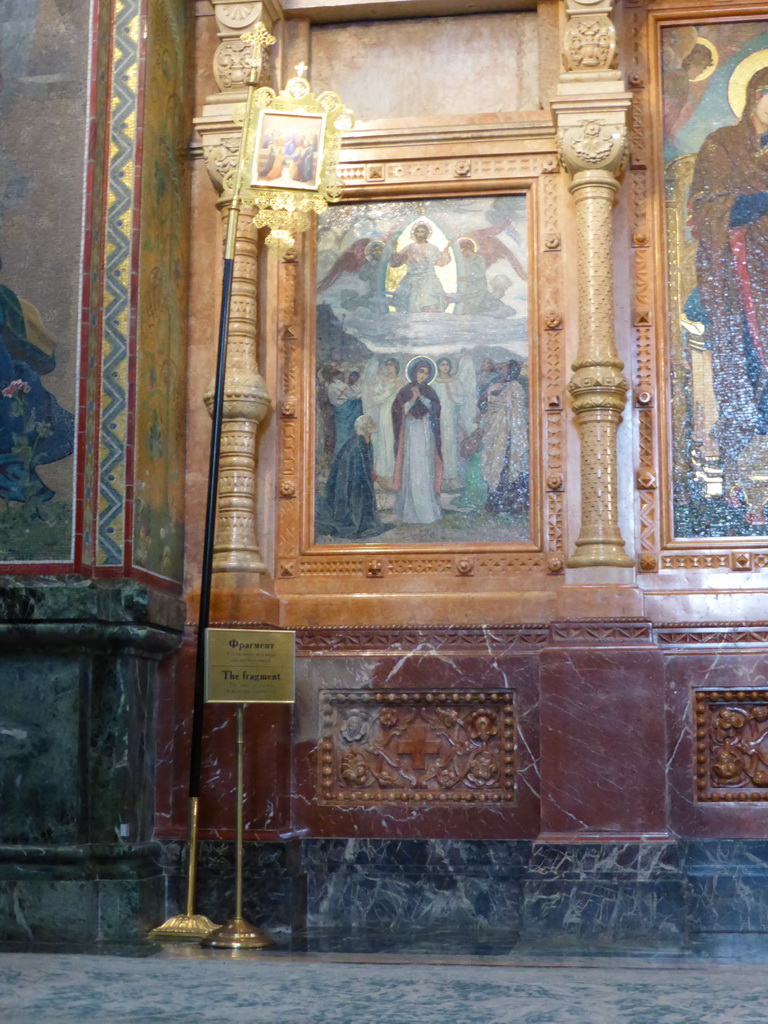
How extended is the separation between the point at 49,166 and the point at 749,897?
5.24m

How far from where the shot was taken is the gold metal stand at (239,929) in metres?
6.68

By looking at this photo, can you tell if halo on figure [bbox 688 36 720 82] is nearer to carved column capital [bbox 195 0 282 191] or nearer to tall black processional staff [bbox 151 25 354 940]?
tall black processional staff [bbox 151 25 354 940]

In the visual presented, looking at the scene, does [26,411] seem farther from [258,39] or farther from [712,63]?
[712,63]

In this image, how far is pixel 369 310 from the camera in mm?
8422

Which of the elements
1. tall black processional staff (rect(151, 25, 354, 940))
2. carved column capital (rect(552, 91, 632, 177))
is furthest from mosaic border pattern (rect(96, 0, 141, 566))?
carved column capital (rect(552, 91, 632, 177))

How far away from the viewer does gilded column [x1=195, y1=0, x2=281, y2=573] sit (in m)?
8.01

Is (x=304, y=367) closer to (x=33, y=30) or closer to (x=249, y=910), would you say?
(x=33, y=30)

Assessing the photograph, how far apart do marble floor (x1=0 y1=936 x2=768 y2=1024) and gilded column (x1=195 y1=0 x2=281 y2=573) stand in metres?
2.41

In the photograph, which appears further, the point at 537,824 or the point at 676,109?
the point at 676,109

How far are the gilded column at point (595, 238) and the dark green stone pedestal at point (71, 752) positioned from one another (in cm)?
245

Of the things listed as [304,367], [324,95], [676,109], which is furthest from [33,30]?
[676,109]

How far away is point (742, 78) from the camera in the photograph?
8.38 metres

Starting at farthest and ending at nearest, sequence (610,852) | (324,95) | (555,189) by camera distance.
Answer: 1. (555,189)
2. (324,95)
3. (610,852)

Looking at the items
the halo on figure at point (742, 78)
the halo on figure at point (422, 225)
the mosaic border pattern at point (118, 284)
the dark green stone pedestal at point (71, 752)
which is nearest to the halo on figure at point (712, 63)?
the halo on figure at point (742, 78)
